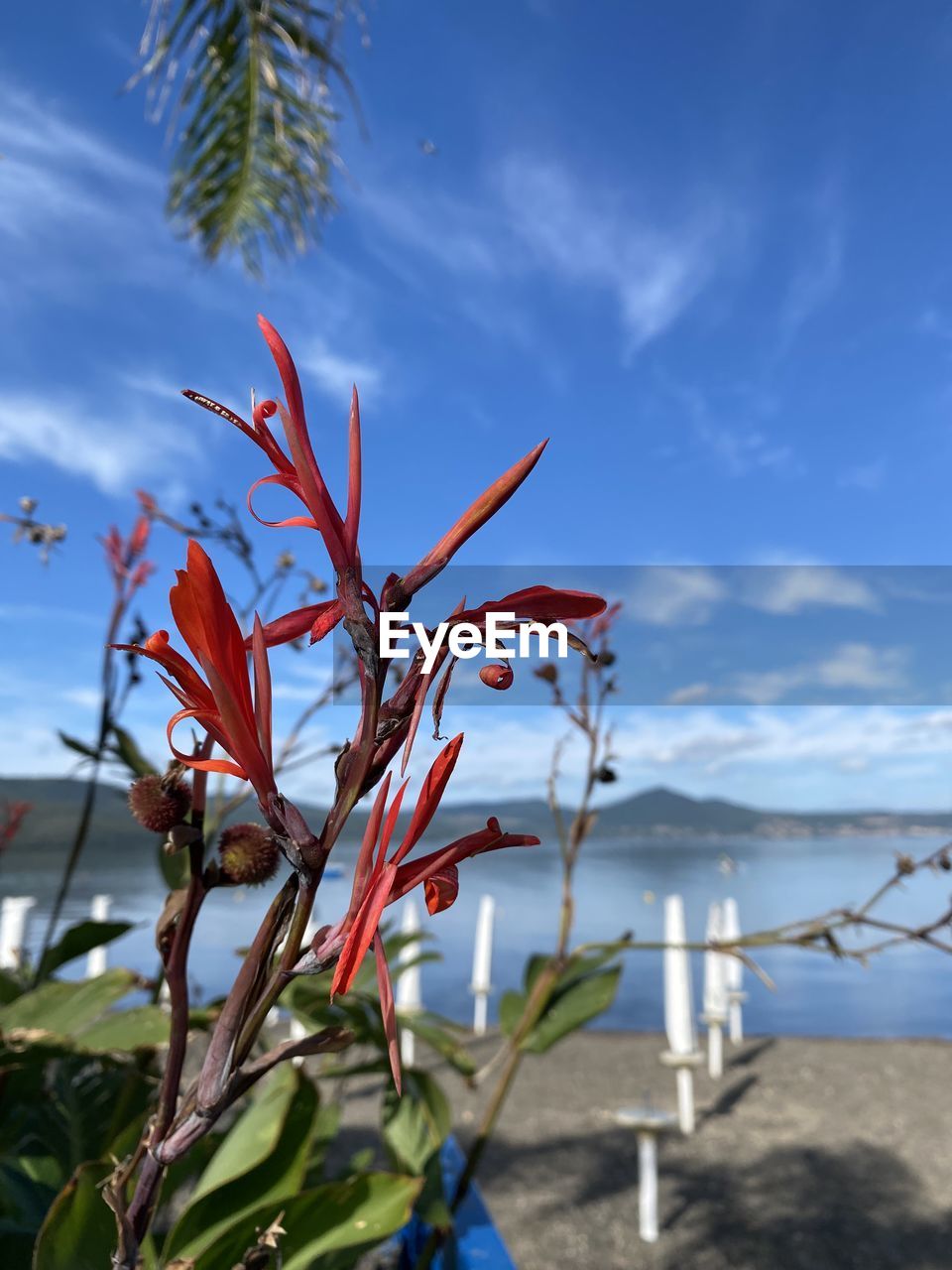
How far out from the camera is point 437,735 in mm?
383

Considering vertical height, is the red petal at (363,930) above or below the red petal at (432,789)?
below

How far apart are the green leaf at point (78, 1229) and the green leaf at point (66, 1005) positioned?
1.33 feet

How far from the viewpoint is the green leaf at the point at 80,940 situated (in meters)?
1.01

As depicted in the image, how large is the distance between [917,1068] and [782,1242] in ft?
6.94

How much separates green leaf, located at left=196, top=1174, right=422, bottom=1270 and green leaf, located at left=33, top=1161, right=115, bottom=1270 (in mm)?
112

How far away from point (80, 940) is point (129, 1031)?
17 centimetres

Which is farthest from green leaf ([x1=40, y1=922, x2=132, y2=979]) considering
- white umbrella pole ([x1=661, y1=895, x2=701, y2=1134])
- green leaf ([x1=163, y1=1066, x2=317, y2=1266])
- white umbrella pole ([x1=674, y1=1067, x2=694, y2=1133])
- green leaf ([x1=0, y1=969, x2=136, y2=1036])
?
white umbrella pole ([x1=674, y1=1067, x2=694, y2=1133])

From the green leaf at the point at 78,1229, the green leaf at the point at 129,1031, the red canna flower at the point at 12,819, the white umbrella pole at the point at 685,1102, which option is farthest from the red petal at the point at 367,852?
the white umbrella pole at the point at 685,1102

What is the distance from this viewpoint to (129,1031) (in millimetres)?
903

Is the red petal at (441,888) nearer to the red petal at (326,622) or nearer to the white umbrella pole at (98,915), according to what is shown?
the red petal at (326,622)

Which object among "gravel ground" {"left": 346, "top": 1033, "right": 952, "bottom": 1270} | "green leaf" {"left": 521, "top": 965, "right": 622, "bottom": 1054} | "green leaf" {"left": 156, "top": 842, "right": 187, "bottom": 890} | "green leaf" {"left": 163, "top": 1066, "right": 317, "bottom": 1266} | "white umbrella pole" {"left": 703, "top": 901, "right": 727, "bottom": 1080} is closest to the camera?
"green leaf" {"left": 163, "top": 1066, "right": 317, "bottom": 1266}

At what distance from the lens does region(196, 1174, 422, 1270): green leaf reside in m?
0.66

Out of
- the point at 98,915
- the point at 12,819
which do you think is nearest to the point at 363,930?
the point at 12,819

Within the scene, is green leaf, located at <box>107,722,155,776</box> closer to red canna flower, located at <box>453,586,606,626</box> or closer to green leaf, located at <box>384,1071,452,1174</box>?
green leaf, located at <box>384,1071,452,1174</box>
